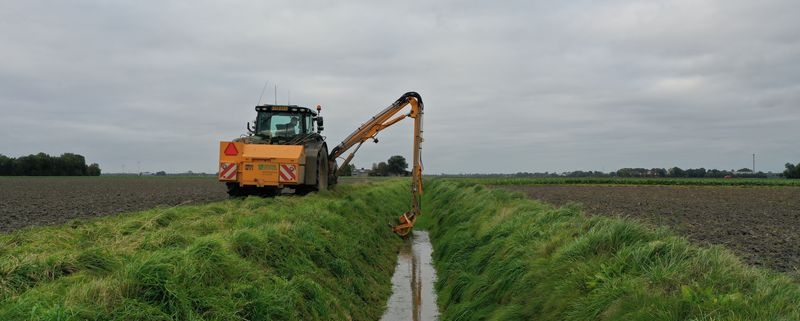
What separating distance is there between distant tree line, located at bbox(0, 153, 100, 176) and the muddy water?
9444 cm

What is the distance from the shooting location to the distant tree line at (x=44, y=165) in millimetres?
90688

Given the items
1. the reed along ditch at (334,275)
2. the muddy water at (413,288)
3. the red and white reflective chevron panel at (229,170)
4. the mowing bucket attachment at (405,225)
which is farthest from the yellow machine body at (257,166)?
the reed along ditch at (334,275)

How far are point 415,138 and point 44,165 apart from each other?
96274 mm

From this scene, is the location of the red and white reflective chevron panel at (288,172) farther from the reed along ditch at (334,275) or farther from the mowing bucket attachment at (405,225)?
the reed along ditch at (334,275)

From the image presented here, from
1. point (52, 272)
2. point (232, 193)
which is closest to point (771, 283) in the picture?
point (52, 272)

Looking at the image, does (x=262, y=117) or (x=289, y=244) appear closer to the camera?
(x=289, y=244)

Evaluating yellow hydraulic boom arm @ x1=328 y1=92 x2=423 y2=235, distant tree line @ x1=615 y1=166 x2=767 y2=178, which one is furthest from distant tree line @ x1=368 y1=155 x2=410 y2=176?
yellow hydraulic boom arm @ x1=328 y1=92 x2=423 y2=235

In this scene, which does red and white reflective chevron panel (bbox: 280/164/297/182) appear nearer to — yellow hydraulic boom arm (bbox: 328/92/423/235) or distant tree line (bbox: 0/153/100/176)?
yellow hydraulic boom arm (bbox: 328/92/423/235)

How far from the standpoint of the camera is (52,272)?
6.02 m

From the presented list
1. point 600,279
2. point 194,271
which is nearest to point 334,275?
point 194,271

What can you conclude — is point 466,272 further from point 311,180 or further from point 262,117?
point 262,117

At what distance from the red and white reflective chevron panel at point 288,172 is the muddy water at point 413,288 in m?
4.27

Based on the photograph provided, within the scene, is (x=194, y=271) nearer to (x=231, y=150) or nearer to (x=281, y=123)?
(x=231, y=150)

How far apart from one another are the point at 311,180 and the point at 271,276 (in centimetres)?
1259
